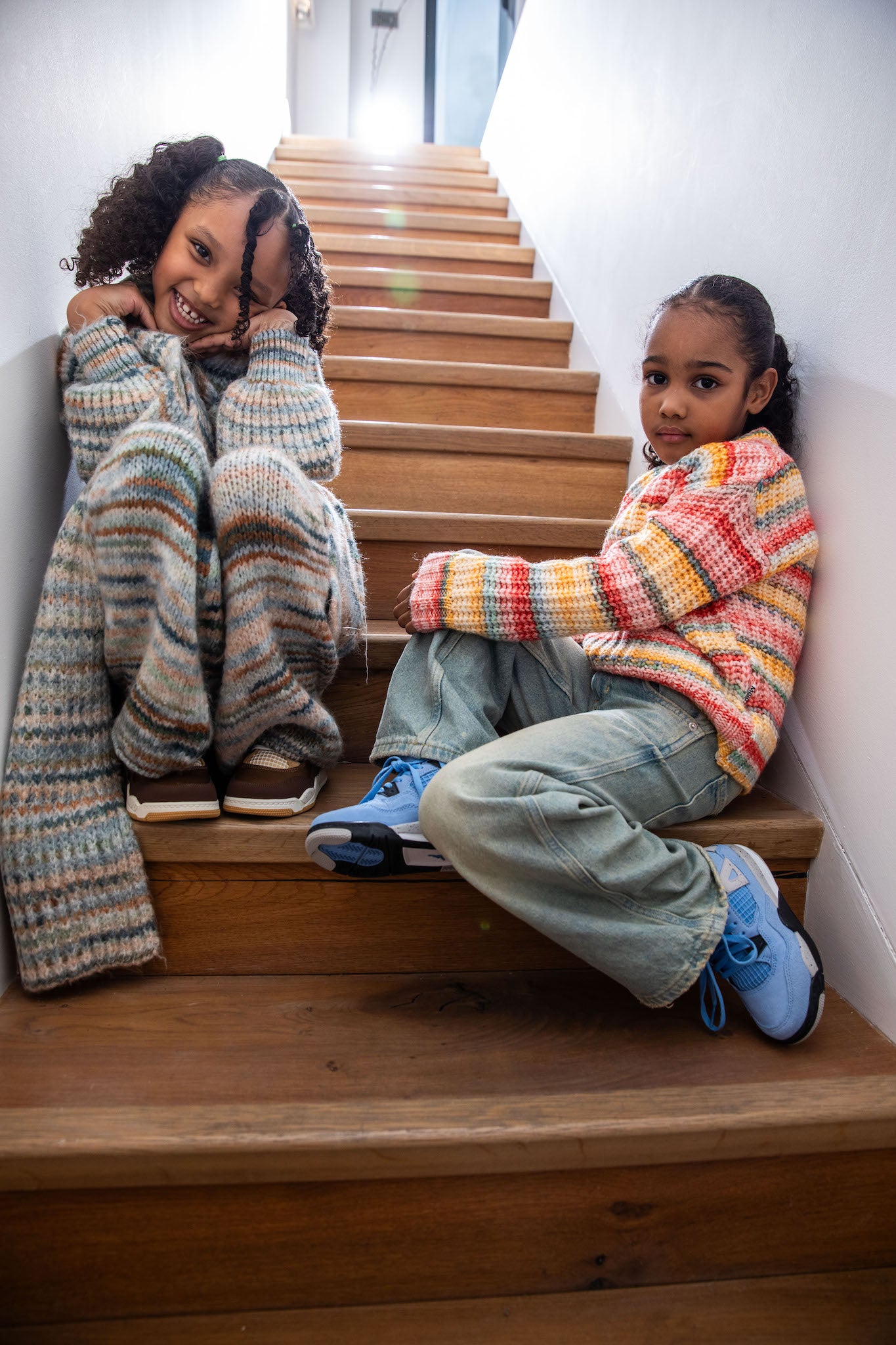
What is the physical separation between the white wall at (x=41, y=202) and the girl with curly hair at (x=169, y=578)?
0.11ft

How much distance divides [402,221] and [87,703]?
2.67m

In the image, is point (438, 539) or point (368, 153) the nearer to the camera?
point (438, 539)

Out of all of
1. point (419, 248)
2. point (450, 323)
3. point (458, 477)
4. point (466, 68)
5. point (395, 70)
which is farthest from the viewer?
point (395, 70)

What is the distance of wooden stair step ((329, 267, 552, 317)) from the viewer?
8.01 feet

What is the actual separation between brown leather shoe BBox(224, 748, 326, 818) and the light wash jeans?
10 cm

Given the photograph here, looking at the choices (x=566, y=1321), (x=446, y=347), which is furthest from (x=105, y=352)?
(x=446, y=347)

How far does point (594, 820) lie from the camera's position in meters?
0.78

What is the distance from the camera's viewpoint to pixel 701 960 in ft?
2.54

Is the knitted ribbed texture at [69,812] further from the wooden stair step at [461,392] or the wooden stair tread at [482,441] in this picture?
the wooden stair step at [461,392]

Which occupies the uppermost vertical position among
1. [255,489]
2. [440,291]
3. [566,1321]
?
[440,291]

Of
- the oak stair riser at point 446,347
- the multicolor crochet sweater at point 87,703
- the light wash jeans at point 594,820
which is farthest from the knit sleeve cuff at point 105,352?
the oak stair riser at point 446,347

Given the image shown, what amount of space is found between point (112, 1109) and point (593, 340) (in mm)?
1995

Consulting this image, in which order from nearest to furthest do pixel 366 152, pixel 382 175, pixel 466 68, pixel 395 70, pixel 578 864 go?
pixel 578 864 < pixel 382 175 < pixel 366 152 < pixel 466 68 < pixel 395 70

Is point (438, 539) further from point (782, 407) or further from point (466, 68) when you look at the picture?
point (466, 68)
